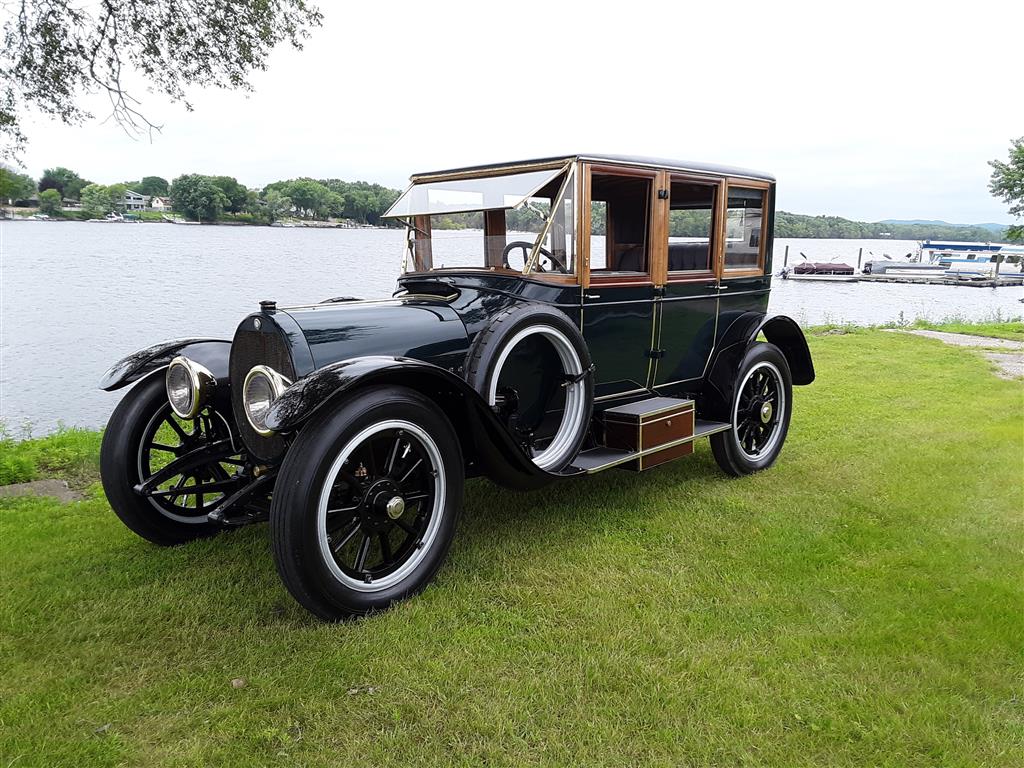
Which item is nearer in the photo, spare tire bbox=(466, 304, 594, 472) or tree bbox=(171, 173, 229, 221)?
spare tire bbox=(466, 304, 594, 472)

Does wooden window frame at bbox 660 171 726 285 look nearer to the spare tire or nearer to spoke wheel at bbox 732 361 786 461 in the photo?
spoke wheel at bbox 732 361 786 461

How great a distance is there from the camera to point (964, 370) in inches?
365

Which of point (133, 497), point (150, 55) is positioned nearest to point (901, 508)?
point (133, 497)

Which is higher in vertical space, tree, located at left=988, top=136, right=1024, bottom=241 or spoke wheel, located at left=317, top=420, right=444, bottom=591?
tree, located at left=988, top=136, right=1024, bottom=241

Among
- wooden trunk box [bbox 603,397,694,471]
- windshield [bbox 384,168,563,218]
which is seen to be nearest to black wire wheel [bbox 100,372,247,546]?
windshield [bbox 384,168,563,218]

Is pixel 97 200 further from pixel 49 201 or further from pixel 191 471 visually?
pixel 191 471

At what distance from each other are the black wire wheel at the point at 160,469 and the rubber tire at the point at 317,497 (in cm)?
96

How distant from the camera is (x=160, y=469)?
12.5 ft

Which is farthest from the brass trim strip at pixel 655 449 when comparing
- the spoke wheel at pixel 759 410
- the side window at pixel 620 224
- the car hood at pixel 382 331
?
the side window at pixel 620 224

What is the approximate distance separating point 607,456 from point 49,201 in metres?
24.0

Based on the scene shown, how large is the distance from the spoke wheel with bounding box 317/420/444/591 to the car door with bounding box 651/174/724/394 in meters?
2.08

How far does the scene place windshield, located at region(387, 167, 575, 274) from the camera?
4.07 m

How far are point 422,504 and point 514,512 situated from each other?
1141 millimetres

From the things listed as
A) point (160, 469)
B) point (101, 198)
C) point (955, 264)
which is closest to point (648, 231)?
point (160, 469)
